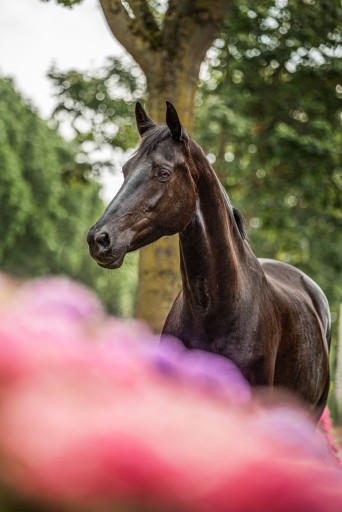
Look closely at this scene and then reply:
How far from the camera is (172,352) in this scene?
1.23 m

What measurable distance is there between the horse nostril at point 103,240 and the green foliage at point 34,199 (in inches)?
1062

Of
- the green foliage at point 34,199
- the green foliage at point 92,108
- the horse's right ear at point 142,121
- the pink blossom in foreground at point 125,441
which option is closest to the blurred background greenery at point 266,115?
the green foliage at point 92,108

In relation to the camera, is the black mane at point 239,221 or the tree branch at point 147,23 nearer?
the black mane at point 239,221

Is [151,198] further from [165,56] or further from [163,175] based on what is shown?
[165,56]

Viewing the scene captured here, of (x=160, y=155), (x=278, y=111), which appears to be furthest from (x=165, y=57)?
(x=160, y=155)

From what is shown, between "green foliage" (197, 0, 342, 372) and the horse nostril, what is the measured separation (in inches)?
298

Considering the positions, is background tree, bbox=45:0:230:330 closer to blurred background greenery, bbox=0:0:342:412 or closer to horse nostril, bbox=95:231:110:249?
blurred background greenery, bbox=0:0:342:412

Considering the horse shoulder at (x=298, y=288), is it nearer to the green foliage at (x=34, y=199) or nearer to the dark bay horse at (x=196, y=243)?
the dark bay horse at (x=196, y=243)

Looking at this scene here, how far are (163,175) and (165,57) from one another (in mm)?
6042

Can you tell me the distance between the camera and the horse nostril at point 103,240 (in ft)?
11.2

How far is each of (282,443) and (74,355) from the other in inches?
9.4

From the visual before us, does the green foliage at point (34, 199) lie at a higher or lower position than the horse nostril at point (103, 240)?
higher

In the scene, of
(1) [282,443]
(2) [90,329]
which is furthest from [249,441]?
(2) [90,329]

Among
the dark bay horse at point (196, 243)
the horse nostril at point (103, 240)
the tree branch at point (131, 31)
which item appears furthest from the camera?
the tree branch at point (131, 31)
